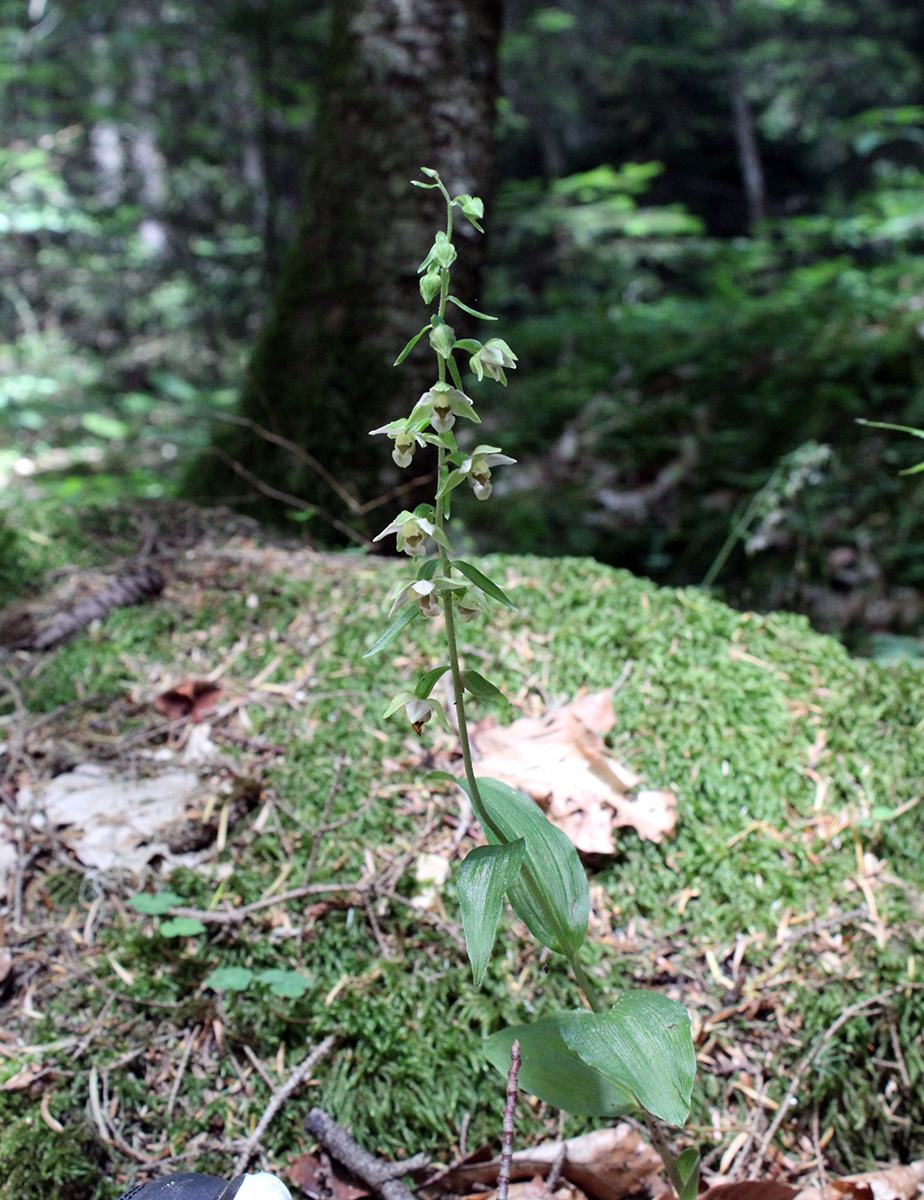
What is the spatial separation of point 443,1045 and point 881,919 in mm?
1015

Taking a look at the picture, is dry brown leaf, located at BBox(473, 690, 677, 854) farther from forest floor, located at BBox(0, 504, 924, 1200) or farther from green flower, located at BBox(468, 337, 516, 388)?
green flower, located at BBox(468, 337, 516, 388)

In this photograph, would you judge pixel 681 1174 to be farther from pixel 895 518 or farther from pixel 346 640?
pixel 895 518

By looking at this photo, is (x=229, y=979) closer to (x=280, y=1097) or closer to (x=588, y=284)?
(x=280, y=1097)

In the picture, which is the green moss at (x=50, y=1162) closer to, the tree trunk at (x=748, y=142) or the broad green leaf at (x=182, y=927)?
the broad green leaf at (x=182, y=927)

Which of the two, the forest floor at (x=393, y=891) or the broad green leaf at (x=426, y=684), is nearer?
the broad green leaf at (x=426, y=684)

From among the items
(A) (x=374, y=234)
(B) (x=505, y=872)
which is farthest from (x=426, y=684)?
(A) (x=374, y=234)

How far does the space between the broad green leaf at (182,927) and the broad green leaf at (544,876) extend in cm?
79

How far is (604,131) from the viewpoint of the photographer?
15164 mm

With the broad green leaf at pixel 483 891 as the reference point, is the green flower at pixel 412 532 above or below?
above

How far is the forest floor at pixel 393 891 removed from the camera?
1633 millimetres

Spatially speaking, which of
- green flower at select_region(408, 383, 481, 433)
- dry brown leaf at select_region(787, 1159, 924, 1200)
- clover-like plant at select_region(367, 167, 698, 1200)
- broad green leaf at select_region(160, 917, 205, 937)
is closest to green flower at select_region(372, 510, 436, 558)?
clover-like plant at select_region(367, 167, 698, 1200)

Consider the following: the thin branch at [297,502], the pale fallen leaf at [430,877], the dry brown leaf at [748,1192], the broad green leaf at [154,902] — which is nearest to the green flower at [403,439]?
the pale fallen leaf at [430,877]

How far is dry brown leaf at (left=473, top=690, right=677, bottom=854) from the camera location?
1945 mm

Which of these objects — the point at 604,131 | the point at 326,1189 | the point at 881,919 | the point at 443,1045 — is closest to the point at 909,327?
the point at 881,919
